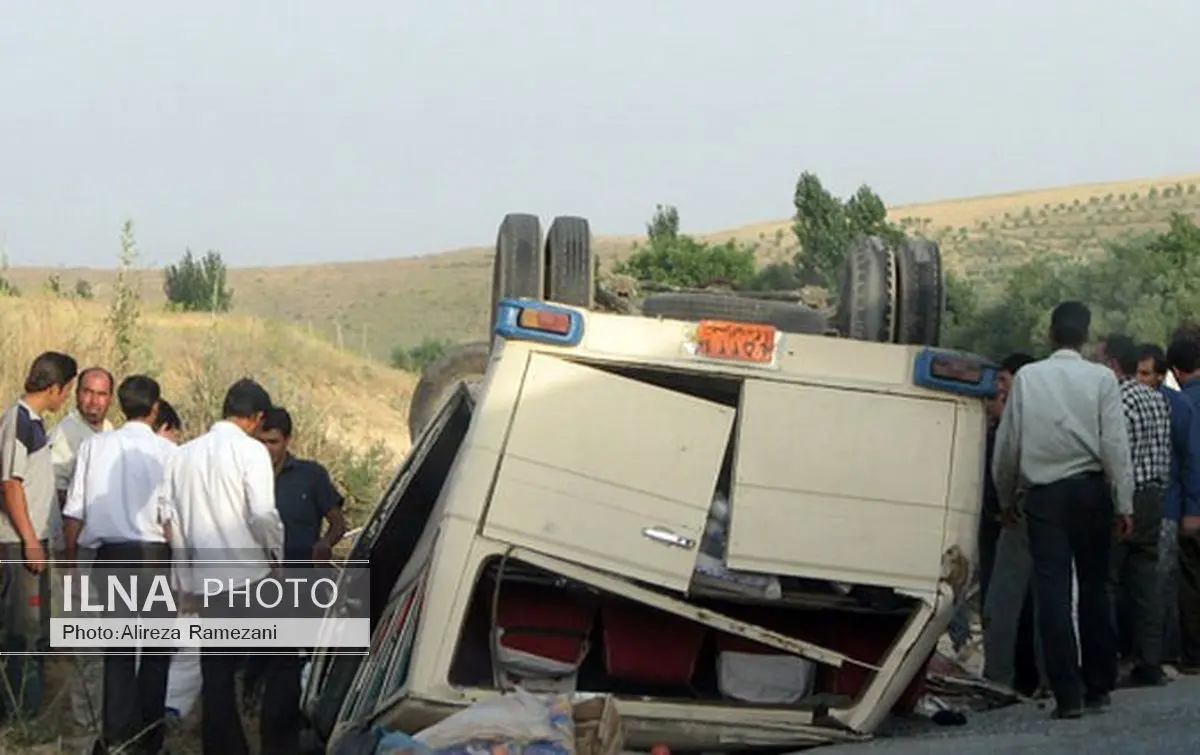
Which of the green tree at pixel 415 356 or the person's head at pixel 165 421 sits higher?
the person's head at pixel 165 421

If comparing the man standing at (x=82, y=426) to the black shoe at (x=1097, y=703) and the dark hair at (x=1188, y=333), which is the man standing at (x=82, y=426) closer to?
the black shoe at (x=1097, y=703)

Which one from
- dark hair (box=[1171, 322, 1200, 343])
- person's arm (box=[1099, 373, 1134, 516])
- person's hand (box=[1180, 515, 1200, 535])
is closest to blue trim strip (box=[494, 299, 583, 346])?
person's arm (box=[1099, 373, 1134, 516])

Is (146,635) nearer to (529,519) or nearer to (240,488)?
(240,488)

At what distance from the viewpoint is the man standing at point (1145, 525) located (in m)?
10.3

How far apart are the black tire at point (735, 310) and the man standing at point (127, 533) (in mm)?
2854

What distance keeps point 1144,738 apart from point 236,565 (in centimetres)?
384

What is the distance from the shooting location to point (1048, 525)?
8898mm

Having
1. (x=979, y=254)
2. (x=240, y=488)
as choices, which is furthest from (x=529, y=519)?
(x=979, y=254)

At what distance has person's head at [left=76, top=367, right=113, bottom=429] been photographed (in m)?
10.3

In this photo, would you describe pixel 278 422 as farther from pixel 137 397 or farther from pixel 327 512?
pixel 137 397

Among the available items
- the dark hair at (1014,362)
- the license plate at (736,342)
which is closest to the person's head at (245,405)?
the license plate at (736,342)

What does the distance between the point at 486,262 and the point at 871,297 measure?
223 feet

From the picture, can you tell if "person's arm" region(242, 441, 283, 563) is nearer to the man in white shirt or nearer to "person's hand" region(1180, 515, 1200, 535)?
the man in white shirt

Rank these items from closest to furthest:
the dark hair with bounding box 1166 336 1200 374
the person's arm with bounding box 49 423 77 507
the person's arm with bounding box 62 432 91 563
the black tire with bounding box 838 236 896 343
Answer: the person's arm with bounding box 62 432 91 563
the person's arm with bounding box 49 423 77 507
the black tire with bounding box 838 236 896 343
the dark hair with bounding box 1166 336 1200 374
